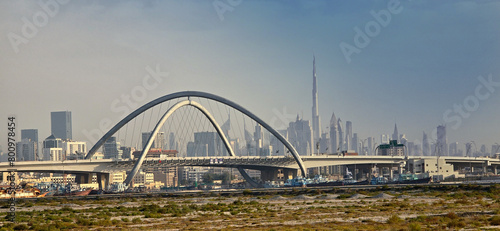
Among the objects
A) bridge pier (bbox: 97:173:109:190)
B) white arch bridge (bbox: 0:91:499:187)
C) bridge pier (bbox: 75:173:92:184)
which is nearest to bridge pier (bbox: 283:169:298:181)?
white arch bridge (bbox: 0:91:499:187)

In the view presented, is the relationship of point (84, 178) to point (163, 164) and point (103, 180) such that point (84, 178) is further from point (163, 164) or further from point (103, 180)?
point (163, 164)

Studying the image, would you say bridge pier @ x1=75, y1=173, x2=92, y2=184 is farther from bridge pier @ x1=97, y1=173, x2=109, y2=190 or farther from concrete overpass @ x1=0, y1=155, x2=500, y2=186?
bridge pier @ x1=97, y1=173, x2=109, y2=190

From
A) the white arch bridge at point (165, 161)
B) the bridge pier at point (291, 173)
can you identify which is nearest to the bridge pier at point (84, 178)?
the white arch bridge at point (165, 161)

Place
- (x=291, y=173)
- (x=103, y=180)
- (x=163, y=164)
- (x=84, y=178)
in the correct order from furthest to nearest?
(x=291, y=173), (x=163, y=164), (x=84, y=178), (x=103, y=180)

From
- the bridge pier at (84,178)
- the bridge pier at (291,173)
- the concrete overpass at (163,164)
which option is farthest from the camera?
the bridge pier at (291,173)

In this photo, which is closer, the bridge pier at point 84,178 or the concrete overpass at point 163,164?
the concrete overpass at point 163,164

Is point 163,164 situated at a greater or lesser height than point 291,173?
greater

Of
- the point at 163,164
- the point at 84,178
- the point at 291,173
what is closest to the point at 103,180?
the point at 84,178

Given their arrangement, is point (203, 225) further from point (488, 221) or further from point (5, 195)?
point (5, 195)

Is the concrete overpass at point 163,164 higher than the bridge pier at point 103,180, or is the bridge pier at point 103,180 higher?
the concrete overpass at point 163,164

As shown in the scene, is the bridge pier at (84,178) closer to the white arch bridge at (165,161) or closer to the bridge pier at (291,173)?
the white arch bridge at (165,161)

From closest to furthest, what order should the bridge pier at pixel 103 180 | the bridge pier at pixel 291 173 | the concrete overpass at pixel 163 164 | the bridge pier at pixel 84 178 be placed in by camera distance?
1. the concrete overpass at pixel 163 164
2. the bridge pier at pixel 103 180
3. the bridge pier at pixel 84 178
4. the bridge pier at pixel 291 173
